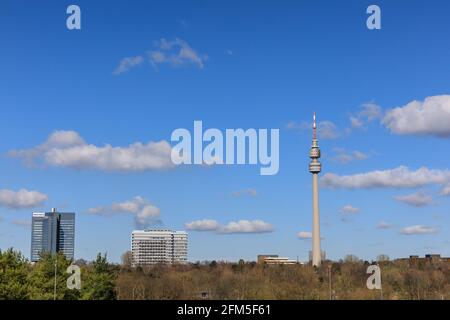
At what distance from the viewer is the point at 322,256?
153 metres

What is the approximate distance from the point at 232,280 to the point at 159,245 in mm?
73745

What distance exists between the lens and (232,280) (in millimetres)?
85938

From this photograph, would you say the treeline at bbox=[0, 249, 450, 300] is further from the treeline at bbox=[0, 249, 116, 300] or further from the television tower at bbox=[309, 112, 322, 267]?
the television tower at bbox=[309, 112, 322, 267]

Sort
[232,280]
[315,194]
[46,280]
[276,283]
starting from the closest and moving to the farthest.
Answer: [46,280] → [232,280] → [276,283] → [315,194]

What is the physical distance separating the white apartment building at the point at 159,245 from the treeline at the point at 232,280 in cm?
4705

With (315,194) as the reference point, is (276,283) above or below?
below

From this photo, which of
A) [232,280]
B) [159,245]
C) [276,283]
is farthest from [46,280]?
[159,245]

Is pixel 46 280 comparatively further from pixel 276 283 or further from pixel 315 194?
pixel 315 194

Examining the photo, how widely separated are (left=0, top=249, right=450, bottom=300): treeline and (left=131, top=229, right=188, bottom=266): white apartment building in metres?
47.1

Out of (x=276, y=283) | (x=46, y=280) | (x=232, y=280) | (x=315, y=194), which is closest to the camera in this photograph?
(x=46, y=280)

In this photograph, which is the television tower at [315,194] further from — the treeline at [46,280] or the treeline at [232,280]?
the treeline at [46,280]
